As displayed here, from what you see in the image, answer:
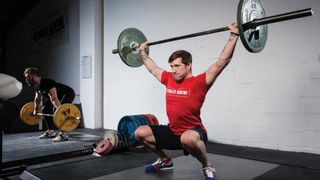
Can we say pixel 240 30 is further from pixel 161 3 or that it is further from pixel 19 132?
pixel 19 132

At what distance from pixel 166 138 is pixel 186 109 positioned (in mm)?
274

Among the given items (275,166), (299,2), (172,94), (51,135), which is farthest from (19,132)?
(299,2)

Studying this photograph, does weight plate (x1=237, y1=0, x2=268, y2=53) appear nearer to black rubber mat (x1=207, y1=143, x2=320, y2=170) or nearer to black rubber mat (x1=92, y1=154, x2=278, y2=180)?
black rubber mat (x1=92, y1=154, x2=278, y2=180)

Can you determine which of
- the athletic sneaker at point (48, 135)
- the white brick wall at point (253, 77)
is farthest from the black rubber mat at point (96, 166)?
the athletic sneaker at point (48, 135)

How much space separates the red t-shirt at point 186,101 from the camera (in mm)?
2152

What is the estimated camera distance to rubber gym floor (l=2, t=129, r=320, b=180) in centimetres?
233

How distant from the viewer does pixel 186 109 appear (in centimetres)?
216

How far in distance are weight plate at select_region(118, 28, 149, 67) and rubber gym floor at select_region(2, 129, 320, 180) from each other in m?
0.96

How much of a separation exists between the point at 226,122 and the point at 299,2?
1.52 m

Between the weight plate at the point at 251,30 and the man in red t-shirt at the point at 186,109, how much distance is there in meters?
0.07

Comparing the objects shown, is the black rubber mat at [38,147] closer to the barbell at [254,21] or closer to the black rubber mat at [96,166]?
the black rubber mat at [96,166]

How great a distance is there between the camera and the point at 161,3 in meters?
4.32

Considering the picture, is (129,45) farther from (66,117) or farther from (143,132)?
(66,117)

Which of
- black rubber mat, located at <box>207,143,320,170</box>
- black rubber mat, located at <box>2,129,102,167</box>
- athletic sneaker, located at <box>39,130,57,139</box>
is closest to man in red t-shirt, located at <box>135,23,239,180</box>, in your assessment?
black rubber mat, located at <box>207,143,320,170</box>
